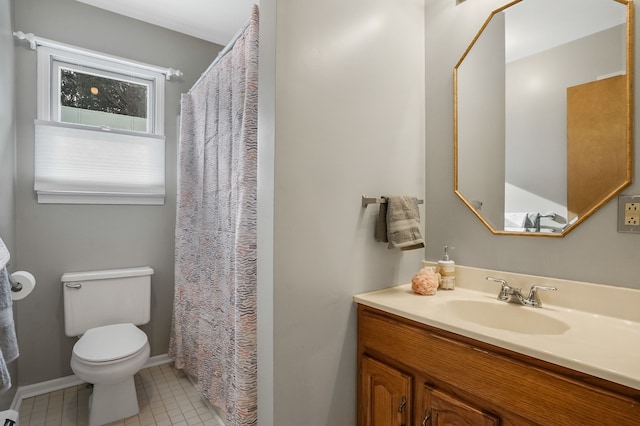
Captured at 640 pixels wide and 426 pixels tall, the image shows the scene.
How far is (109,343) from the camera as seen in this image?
1860 millimetres

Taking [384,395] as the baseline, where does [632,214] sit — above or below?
above

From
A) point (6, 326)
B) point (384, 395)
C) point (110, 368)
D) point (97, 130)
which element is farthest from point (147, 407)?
point (97, 130)

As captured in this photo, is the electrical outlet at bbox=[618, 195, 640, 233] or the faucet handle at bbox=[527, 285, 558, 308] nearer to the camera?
the electrical outlet at bbox=[618, 195, 640, 233]

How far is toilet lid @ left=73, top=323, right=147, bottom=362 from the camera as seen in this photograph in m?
1.72

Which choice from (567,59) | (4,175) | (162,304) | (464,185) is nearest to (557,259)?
(464,185)

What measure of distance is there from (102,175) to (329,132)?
186 centimetres

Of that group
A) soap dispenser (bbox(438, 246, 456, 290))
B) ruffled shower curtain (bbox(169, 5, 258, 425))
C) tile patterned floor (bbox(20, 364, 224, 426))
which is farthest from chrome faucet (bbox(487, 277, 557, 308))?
tile patterned floor (bbox(20, 364, 224, 426))

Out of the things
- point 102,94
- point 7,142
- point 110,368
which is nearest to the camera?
point 110,368

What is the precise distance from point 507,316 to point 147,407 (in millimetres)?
2090

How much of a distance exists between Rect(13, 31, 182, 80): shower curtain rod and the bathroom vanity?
2.29 meters

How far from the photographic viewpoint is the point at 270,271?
117 cm

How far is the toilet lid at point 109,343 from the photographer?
1723mm

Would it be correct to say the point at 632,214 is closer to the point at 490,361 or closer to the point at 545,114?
the point at 545,114

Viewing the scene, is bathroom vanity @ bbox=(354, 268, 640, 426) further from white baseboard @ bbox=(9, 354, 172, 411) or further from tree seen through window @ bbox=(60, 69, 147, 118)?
tree seen through window @ bbox=(60, 69, 147, 118)
